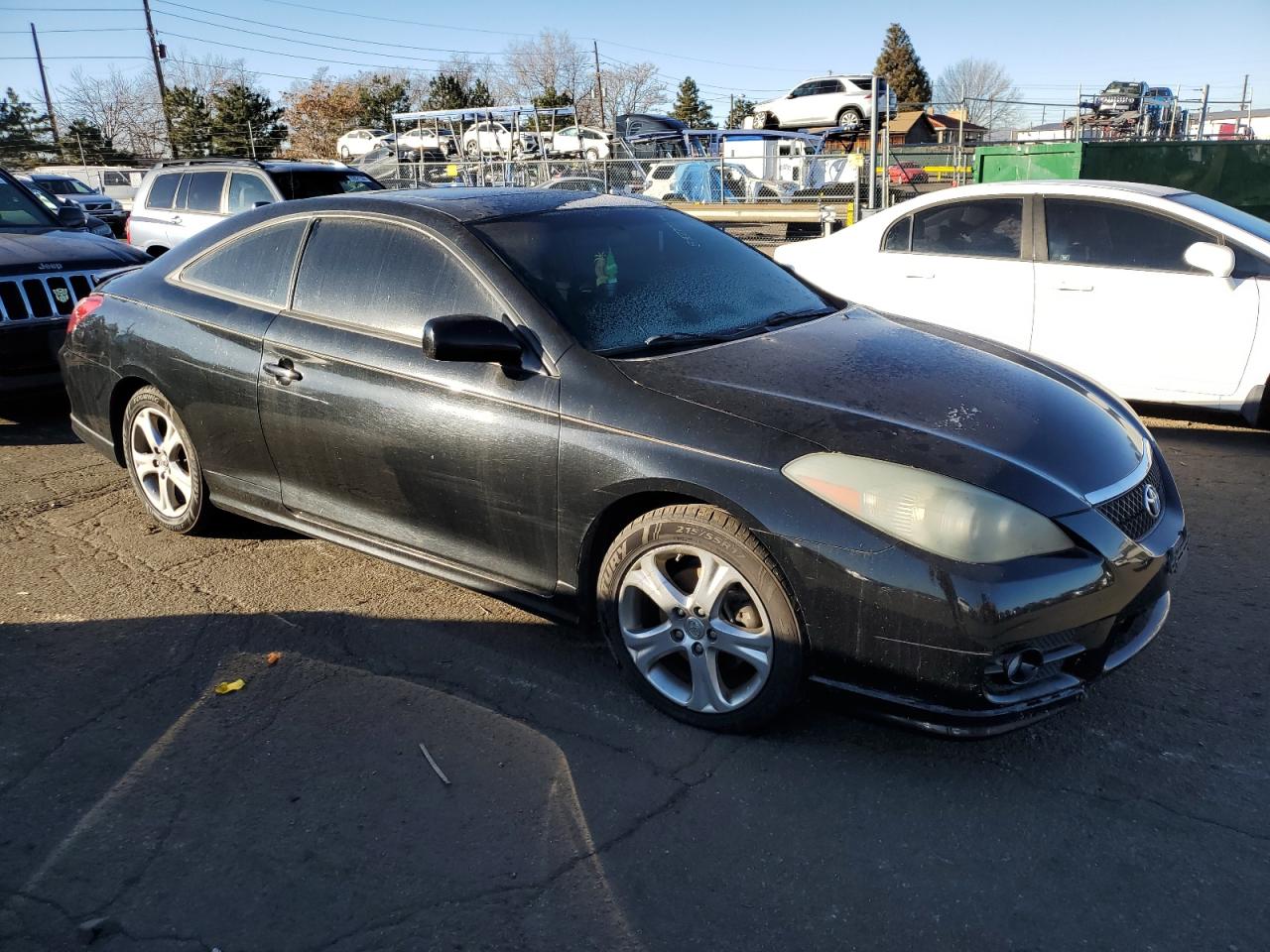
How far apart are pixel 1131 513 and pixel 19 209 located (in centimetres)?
840

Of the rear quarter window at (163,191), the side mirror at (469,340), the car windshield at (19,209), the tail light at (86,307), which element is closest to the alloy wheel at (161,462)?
the tail light at (86,307)

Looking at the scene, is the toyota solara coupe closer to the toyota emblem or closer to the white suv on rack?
the toyota emblem

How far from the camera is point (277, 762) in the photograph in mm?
3025

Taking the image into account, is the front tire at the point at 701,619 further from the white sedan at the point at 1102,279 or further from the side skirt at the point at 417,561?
the white sedan at the point at 1102,279

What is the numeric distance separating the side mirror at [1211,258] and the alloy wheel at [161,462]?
5707 mm

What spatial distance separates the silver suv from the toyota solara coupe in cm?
775

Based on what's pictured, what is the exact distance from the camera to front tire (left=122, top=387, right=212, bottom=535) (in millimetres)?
4590

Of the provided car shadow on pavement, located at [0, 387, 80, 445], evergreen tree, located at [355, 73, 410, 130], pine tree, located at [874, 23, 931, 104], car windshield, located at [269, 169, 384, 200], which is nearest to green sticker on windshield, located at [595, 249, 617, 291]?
car shadow on pavement, located at [0, 387, 80, 445]

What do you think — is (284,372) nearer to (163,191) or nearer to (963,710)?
(963,710)

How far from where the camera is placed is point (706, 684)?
10.1ft

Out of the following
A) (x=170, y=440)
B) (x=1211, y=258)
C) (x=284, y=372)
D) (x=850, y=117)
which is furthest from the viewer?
(x=850, y=117)

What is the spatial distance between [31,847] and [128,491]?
3306 mm

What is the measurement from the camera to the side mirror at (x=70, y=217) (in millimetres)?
8141

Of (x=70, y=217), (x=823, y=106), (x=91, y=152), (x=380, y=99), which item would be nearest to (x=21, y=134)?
(x=91, y=152)
